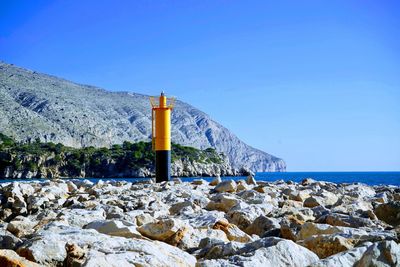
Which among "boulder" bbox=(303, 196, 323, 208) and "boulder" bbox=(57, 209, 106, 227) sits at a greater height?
"boulder" bbox=(303, 196, 323, 208)

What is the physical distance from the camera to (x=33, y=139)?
120 m

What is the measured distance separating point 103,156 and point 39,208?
95.0 metres

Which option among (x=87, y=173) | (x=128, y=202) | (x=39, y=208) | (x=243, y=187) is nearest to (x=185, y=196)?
(x=128, y=202)

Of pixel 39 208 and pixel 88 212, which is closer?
pixel 88 212

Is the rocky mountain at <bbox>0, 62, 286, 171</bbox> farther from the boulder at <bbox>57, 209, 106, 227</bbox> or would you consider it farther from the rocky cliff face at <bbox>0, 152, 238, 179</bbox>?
the boulder at <bbox>57, 209, 106, 227</bbox>

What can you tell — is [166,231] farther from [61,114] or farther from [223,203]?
[61,114]

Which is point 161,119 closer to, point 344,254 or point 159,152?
point 159,152

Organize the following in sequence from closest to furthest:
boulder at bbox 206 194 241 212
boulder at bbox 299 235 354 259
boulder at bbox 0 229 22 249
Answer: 1. boulder at bbox 299 235 354 259
2. boulder at bbox 0 229 22 249
3. boulder at bbox 206 194 241 212

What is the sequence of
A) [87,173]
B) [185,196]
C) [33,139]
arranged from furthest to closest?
[33,139]
[87,173]
[185,196]

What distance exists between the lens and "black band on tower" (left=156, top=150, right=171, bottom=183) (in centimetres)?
1803

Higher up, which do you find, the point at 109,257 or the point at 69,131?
the point at 69,131

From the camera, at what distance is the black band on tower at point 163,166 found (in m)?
18.0

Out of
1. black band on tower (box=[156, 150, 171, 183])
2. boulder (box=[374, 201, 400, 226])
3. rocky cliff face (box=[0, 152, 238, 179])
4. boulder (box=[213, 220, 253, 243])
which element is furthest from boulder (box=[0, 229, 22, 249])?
rocky cliff face (box=[0, 152, 238, 179])

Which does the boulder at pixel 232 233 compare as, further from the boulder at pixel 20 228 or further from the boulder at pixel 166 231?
the boulder at pixel 20 228
